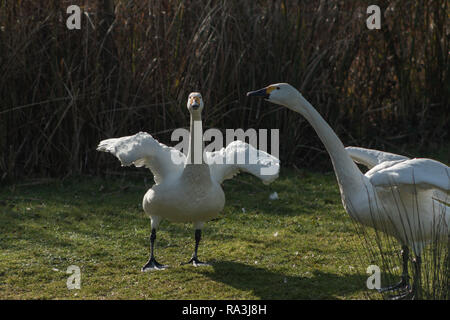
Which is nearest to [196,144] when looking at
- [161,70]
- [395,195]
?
[395,195]

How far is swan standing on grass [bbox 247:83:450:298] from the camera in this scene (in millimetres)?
4738

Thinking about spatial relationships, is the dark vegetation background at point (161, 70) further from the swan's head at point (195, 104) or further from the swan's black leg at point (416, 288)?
the swan's black leg at point (416, 288)

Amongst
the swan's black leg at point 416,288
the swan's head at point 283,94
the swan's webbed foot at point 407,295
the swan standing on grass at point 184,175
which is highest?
the swan's head at point 283,94

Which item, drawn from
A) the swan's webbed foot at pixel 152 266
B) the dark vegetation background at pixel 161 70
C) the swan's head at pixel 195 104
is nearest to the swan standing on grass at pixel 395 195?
the swan's head at pixel 195 104

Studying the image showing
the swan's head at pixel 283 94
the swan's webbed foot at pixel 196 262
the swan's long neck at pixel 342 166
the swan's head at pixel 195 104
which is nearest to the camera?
the swan's long neck at pixel 342 166

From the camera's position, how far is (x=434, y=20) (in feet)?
32.4

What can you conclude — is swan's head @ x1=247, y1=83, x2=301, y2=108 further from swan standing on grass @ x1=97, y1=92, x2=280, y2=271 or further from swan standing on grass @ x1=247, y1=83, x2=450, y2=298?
swan standing on grass @ x1=97, y1=92, x2=280, y2=271

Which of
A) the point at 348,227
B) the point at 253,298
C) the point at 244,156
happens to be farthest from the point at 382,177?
the point at 348,227

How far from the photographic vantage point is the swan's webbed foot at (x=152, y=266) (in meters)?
5.87

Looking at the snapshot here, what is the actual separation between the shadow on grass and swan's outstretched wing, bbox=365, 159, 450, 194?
0.83 meters

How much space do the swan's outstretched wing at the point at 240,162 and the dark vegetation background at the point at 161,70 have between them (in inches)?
86.4

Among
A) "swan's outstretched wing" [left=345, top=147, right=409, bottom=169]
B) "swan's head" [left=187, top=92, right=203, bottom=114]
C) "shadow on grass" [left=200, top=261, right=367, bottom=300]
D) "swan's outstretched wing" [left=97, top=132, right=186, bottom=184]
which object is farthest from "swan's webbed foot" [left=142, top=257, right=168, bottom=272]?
"swan's outstretched wing" [left=345, top=147, right=409, bottom=169]

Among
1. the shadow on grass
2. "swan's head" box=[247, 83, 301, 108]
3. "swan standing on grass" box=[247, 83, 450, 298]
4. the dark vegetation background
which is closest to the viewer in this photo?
"swan standing on grass" box=[247, 83, 450, 298]

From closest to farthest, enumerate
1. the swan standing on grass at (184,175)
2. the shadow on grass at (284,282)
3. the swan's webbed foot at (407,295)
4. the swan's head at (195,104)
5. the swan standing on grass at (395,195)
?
the swan's webbed foot at (407,295)
the swan standing on grass at (395,195)
the shadow on grass at (284,282)
the swan standing on grass at (184,175)
the swan's head at (195,104)
